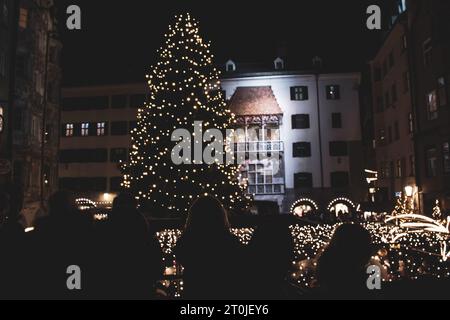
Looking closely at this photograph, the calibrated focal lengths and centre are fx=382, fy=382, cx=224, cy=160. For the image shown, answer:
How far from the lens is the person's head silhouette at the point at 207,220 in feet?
14.7

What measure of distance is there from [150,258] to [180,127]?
16.4 m

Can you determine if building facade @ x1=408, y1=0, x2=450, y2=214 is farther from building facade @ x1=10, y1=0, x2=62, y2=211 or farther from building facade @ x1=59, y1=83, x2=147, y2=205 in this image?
building facade @ x1=59, y1=83, x2=147, y2=205

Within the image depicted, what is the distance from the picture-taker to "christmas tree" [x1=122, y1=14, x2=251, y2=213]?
64.5 feet

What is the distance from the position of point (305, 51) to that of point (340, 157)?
48.1ft

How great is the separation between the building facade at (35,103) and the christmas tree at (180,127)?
8.43 meters

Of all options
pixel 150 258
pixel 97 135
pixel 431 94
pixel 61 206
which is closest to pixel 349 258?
pixel 150 258

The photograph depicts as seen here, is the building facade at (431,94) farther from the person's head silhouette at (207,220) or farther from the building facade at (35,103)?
the building facade at (35,103)

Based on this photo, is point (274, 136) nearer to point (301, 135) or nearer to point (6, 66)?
point (301, 135)

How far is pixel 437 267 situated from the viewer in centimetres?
820

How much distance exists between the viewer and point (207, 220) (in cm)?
450

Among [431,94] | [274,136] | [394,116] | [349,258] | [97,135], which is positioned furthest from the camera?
[97,135]

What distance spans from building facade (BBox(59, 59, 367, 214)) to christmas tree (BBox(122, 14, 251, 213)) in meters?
17.3

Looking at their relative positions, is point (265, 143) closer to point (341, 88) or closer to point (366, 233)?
point (341, 88)

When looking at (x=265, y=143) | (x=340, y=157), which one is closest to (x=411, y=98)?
(x=340, y=157)
